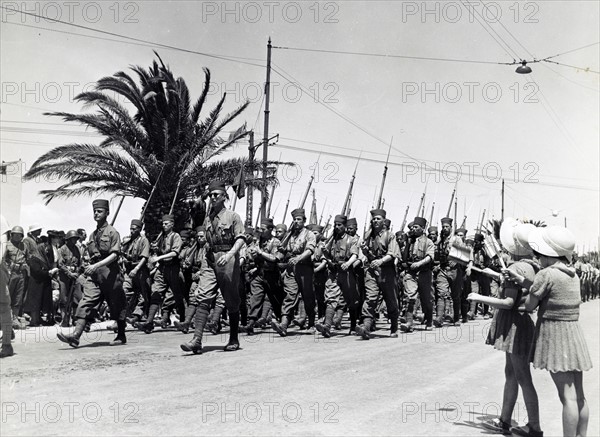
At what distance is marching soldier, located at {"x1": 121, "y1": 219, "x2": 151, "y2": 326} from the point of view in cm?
1135

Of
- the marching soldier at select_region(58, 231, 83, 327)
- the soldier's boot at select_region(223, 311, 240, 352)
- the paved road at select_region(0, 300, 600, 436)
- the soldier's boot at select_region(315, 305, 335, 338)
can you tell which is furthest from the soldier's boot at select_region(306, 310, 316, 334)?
the marching soldier at select_region(58, 231, 83, 327)

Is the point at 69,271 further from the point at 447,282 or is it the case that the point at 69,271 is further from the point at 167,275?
the point at 447,282

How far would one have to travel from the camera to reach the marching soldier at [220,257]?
8.36 meters

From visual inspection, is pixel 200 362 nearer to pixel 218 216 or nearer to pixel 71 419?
pixel 218 216

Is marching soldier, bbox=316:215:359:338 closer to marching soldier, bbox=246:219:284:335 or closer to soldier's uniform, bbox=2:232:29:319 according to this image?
marching soldier, bbox=246:219:284:335

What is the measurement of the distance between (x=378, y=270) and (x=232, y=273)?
329 centimetres

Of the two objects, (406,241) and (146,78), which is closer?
(406,241)

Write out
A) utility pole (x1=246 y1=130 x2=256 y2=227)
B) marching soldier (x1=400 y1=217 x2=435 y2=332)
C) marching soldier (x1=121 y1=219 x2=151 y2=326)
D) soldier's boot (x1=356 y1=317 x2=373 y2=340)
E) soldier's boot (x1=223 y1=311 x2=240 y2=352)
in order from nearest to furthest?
soldier's boot (x1=223 y1=311 x2=240 y2=352) → soldier's boot (x1=356 y1=317 x2=373 y2=340) → marching soldier (x1=121 y1=219 x2=151 y2=326) → marching soldier (x1=400 y1=217 x2=435 y2=332) → utility pole (x1=246 y1=130 x2=256 y2=227)

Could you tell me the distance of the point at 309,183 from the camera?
84.8ft

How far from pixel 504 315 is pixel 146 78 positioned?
1501 centimetres

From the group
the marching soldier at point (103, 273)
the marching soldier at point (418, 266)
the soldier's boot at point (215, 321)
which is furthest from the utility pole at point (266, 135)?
the marching soldier at point (103, 273)

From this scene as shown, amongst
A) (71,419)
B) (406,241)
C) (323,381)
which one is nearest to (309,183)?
(406,241)

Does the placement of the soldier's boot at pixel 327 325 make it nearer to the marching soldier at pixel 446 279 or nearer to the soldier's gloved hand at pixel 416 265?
the soldier's gloved hand at pixel 416 265

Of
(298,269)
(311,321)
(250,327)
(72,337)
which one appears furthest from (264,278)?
(72,337)
